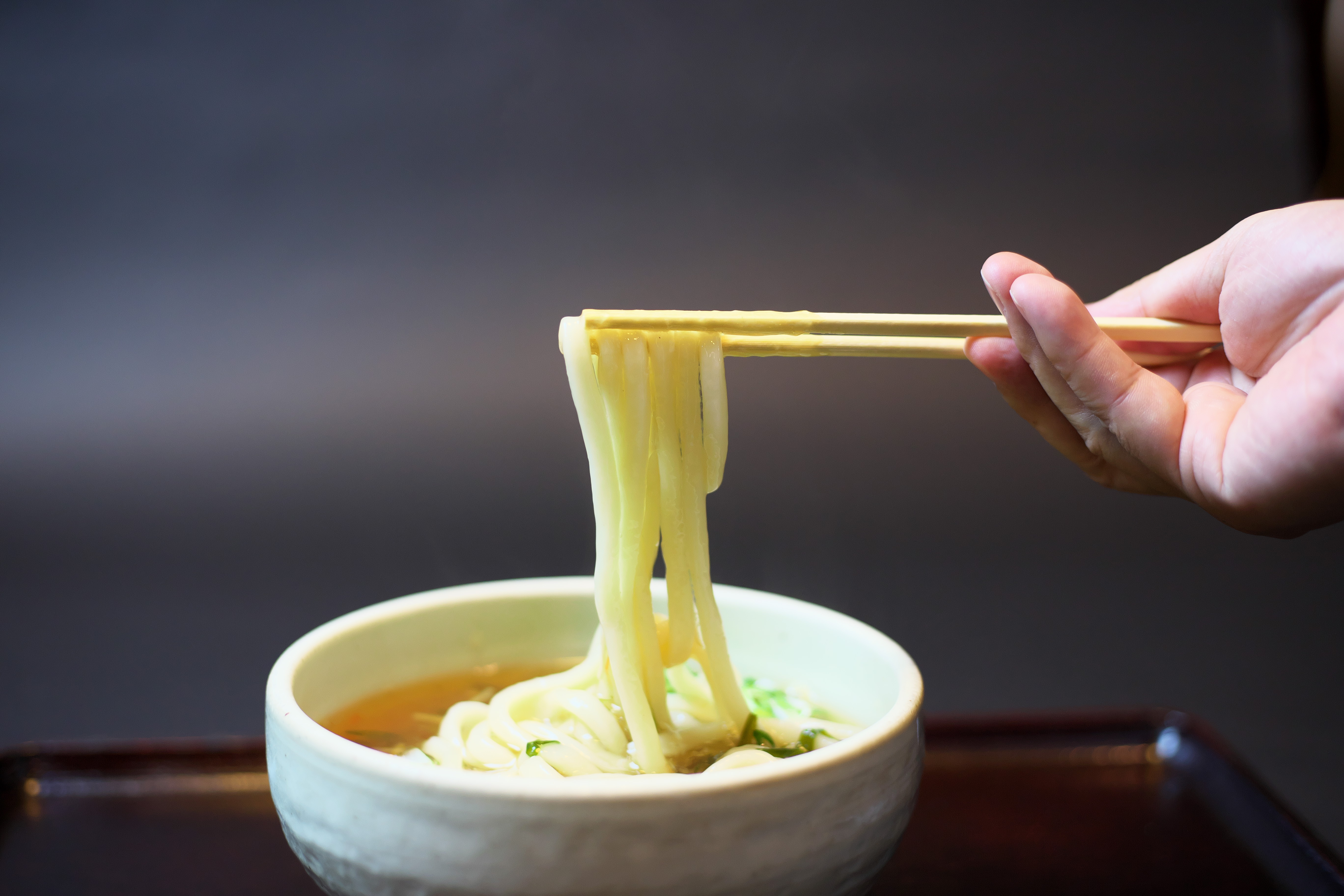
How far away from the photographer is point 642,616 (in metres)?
1.28

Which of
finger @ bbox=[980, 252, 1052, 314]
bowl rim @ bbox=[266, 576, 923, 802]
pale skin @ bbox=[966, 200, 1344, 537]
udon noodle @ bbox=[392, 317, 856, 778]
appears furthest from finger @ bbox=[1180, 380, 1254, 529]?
udon noodle @ bbox=[392, 317, 856, 778]

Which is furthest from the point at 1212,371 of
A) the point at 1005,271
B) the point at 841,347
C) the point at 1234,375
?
the point at 841,347

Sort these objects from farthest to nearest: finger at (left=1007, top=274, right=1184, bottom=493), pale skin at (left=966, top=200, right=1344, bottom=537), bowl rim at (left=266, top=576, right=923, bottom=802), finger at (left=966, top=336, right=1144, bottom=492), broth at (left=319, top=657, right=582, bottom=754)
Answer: finger at (left=966, top=336, right=1144, bottom=492) < broth at (left=319, top=657, right=582, bottom=754) < finger at (left=1007, top=274, right=1184, bottom=493) < pale skin at (left=966, top=200, right=1344, bottom=537) < bowl rim at (left=266, top=576, right=923, bottom=802)

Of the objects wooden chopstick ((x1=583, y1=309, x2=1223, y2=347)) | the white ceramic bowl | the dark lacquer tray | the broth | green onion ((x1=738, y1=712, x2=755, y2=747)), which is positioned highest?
wooden chopstick ((x1=583, y1=309, x2=1223, y2=347))

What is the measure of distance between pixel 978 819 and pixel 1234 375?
2.40ft

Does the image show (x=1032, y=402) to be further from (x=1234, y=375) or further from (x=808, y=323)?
(x=808, y=323)

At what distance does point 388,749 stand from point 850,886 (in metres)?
0.60

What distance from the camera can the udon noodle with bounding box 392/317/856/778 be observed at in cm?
121

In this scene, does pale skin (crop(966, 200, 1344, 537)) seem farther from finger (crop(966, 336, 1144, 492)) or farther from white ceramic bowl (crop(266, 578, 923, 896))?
white ceramic bowl (crop(266, 578, 923, 896))

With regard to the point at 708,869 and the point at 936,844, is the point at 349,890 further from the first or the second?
the point at 936,844

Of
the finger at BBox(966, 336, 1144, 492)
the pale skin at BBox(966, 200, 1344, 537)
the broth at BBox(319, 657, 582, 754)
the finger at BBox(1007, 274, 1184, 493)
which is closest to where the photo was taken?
the pale skin at BBox(966, 200, 1344, 537)

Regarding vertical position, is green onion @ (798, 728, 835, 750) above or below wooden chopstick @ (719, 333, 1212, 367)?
below

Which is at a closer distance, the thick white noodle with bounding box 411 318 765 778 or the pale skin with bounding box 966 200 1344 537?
the pale skin with bounding box 966 200 1344 537

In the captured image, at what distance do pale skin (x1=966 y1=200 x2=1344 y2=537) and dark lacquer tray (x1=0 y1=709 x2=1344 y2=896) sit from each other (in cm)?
50
